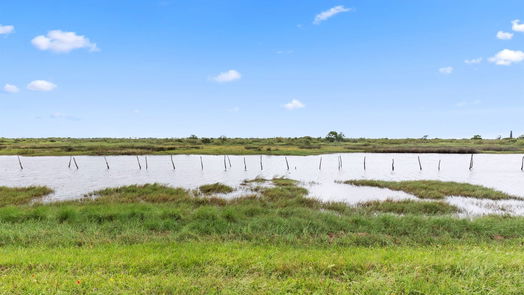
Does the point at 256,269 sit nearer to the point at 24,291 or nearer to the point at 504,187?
the point at 24,291

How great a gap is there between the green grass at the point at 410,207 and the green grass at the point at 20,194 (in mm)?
22613

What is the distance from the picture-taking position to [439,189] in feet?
79.4

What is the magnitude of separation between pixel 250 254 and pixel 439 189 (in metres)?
22.8

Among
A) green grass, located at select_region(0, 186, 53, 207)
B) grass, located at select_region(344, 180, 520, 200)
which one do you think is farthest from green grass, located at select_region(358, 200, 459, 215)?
green grass, located at select_region(0, 186, 53, 207)

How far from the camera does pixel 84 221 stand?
13359mm

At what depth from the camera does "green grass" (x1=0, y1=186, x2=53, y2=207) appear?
62.5 feet

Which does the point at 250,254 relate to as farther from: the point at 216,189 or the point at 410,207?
the point at 216,189

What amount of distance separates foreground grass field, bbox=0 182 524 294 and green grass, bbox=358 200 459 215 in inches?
115

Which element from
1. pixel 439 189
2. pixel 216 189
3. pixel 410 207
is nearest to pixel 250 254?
pixel 410 207

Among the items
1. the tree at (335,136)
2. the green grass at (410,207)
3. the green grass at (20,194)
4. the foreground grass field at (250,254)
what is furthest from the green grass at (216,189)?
the tree at (335,136)

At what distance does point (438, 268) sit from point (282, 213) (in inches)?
375

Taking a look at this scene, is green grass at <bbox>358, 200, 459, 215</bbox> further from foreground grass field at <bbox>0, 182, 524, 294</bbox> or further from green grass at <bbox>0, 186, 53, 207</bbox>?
green grass at <bbox>0, 186, 53, 207</bbox>

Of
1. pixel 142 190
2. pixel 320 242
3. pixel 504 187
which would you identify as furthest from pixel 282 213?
pixel 504 187

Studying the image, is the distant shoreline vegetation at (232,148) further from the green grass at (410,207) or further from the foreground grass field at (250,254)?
the foreground grass field at (250,254)
